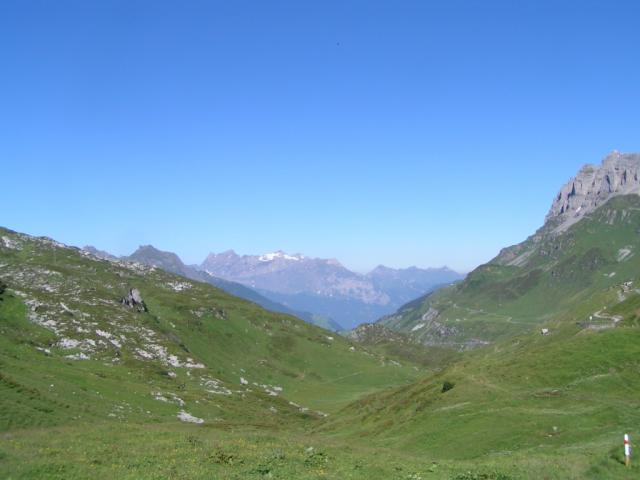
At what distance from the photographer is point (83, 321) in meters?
137

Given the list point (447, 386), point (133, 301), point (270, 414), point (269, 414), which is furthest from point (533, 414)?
point (133, 301)

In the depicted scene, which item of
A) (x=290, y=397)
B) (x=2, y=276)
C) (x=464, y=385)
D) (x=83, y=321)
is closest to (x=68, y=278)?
(x=2, y=276)

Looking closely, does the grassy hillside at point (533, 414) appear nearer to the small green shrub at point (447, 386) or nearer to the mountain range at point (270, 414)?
the mountain range at point (270, 414)

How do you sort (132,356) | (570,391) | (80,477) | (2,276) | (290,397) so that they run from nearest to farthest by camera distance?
(80,477), (570,391), (132,356), (290,397), (2,276)

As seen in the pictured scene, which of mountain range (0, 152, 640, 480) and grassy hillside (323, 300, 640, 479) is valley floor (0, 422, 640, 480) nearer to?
mountain range (0, 152, 640, 480)

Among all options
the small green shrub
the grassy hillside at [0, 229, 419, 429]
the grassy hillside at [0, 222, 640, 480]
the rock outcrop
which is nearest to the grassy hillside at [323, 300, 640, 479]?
the grassy hillside at [0, 222, 640, 480]

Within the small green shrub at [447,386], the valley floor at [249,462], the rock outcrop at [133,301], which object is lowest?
the valley floor at [249,462]

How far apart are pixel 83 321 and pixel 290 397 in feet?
197

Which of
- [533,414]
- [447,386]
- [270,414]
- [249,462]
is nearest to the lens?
[249,462]

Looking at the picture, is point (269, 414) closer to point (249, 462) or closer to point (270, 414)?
point (270, 414)

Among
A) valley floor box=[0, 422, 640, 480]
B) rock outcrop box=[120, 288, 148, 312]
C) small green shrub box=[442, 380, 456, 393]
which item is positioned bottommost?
valley floor box=[0, 422, 640, 480]

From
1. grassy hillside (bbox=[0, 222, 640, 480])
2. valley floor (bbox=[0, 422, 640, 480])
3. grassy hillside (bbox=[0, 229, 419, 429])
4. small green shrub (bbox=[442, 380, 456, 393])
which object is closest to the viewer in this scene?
valley floor (bbox=[0, 422, 640, 480])

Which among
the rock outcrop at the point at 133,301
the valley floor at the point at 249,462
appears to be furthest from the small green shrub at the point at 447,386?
the rock outcrop at the point at 133,301

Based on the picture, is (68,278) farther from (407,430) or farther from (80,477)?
(80,477)
